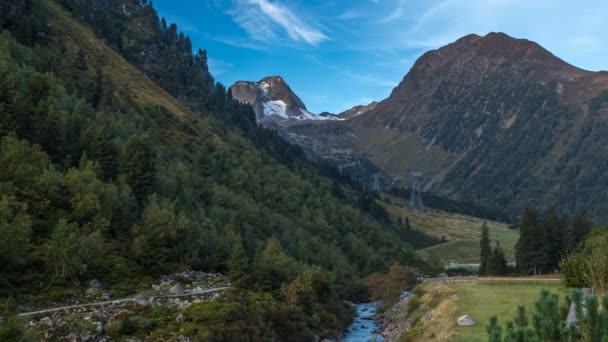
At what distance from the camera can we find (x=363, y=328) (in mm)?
78062

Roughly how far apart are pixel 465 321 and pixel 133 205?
46.1 meters

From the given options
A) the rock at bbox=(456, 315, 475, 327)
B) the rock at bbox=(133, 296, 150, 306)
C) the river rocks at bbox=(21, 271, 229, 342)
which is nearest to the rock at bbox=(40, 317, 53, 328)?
the river rocks at bbox=(21, 271, 229, 342)

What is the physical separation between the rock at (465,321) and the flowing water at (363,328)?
2074cm

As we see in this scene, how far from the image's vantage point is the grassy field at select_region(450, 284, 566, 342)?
38.6 metres

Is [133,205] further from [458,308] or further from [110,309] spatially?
[458,308]

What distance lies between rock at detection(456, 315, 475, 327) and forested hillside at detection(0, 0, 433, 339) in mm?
19082

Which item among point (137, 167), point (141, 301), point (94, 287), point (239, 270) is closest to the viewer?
point (141, 301)

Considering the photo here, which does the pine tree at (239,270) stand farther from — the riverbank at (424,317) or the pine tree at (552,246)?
the pine tree at (552,246)

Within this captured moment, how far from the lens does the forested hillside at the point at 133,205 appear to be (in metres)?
50.0

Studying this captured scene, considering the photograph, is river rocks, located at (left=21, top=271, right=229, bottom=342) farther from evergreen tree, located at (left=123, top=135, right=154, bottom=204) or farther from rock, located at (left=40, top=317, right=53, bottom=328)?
evergreen tree, located at (left=123, top=135, right=154, bottom=204)

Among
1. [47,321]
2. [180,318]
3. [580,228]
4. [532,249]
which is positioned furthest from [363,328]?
[580,228]

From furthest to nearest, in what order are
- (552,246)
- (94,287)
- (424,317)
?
(552,246)
(424,317)
(94,287)

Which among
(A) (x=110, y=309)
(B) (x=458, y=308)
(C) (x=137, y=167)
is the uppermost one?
(C) (x=137, y=167)

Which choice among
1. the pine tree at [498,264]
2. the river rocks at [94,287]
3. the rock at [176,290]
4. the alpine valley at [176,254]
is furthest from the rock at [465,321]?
the pine tree at [498,264]
